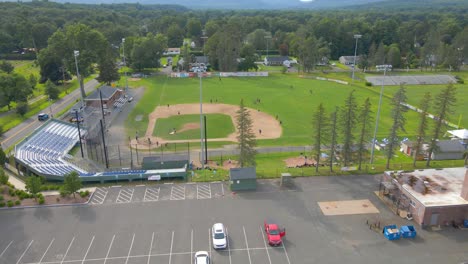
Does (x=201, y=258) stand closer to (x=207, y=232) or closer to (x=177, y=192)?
(x=207, y=232)

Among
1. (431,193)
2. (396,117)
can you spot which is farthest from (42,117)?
(431,193)

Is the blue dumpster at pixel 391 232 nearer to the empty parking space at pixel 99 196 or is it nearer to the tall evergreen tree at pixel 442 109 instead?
the tall evergreen tree at pixel 442 109

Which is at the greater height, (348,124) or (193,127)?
(348,124)

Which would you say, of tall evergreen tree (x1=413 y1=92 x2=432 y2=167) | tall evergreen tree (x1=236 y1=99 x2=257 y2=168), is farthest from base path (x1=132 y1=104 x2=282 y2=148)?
tall evergreen tree (x1=413 y1=92 x2=432 y2=167)

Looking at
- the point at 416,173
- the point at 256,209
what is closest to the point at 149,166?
the point at 256,209

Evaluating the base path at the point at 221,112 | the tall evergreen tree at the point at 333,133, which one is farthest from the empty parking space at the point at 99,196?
the tall evergreen tree at the point at 333,133

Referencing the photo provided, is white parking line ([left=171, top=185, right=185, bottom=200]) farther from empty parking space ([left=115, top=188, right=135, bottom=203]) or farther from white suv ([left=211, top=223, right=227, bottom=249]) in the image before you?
white suv ([left=211, top=223, right=227, bottom=249])

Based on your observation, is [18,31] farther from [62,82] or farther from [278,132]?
[278,132]
